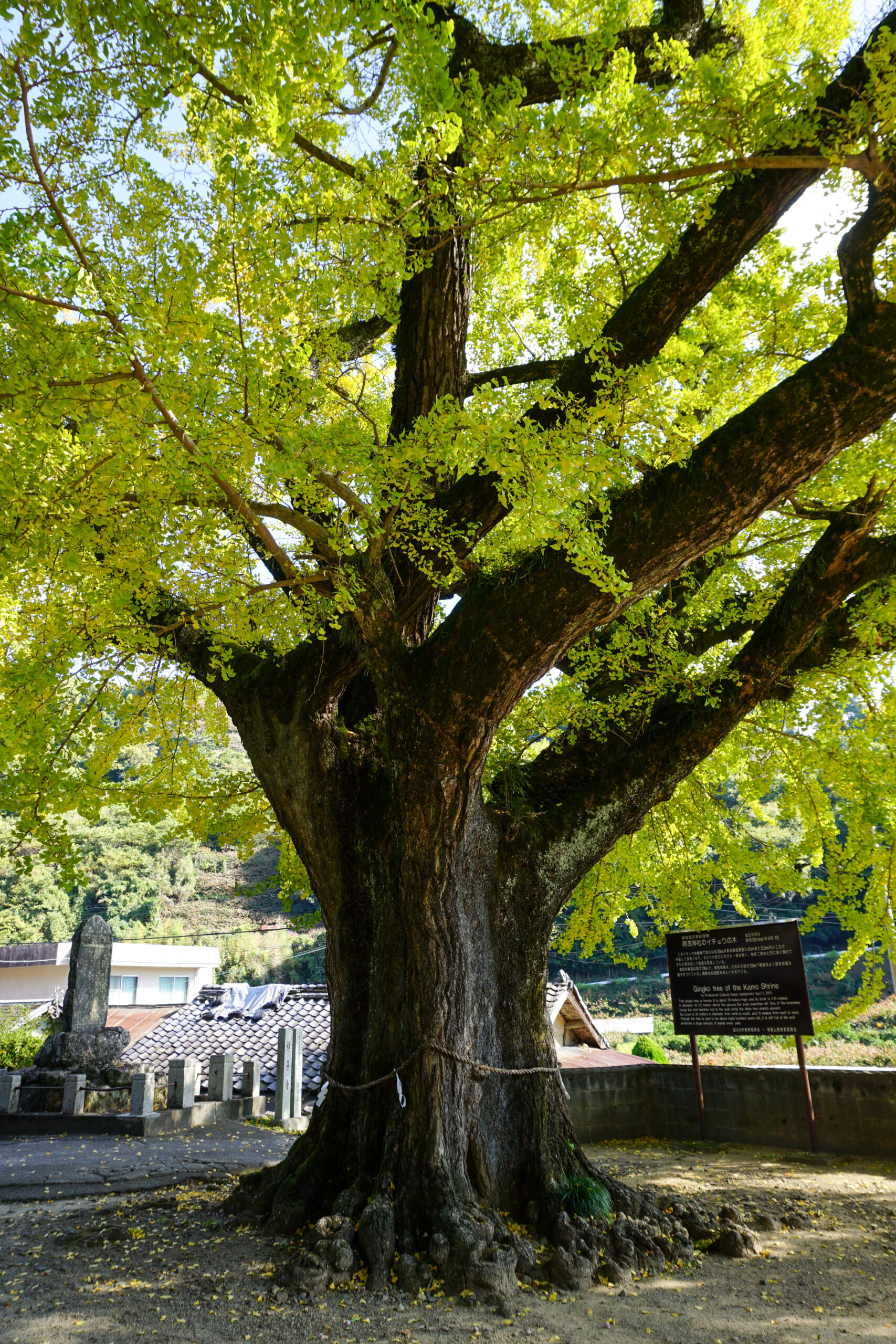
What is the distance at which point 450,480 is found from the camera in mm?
5297

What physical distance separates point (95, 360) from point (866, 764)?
5.75m

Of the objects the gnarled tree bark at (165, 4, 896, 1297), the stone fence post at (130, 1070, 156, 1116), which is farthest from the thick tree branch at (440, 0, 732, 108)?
the stone fence post at (130, 1070, 156, 1116)

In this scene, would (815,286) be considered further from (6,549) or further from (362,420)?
(6,549)

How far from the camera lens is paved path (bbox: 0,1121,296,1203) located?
19.8 feet

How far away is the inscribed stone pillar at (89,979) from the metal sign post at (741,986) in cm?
855

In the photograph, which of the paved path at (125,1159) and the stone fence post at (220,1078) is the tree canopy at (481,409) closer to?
the paved path at (125,1159)

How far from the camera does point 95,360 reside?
3400 mm

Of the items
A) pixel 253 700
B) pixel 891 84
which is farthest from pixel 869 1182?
pixel 891 84

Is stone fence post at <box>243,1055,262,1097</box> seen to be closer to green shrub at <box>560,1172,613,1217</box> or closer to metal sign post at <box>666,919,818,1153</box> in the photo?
metal sign post at <box>666,919,818,1153</box>

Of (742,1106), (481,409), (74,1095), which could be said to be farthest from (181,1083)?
(481,409)

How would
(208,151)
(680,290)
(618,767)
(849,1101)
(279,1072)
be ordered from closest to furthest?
(680,290)
(208,151)
(618,767)
(849,1101)
(279,1072)

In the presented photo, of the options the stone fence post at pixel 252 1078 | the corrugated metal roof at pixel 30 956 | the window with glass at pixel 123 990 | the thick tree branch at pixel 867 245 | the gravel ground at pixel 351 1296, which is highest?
the thick tree branch at pixel 867 245

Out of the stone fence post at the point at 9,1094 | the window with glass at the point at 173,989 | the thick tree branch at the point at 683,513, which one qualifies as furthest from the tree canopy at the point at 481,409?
the window with glass at the point at 173,989

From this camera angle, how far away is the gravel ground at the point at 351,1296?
3.19 metres
